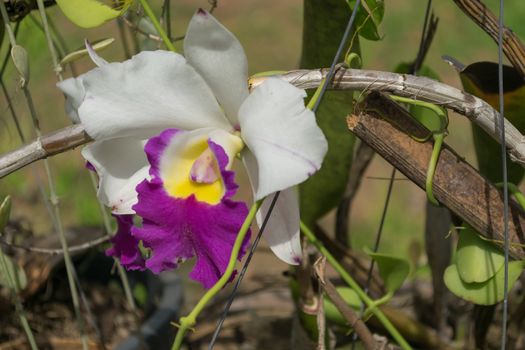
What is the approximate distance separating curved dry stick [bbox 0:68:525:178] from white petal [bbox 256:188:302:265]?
100 millimetres

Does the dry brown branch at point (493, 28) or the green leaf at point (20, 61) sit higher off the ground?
the green leaf at point (20, 61)

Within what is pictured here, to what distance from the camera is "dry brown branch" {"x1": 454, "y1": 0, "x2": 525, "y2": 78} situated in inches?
27.8

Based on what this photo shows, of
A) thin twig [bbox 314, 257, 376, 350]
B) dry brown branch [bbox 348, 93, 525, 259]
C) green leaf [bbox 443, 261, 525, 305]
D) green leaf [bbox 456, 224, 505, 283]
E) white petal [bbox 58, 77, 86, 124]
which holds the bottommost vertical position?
thin twig [bbox 314, 257, 376, 350]

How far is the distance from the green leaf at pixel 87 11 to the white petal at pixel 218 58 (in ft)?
0.42

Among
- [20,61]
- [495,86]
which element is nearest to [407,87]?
[495,86]

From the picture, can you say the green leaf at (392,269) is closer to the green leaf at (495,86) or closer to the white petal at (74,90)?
the green leaf at (495,86)

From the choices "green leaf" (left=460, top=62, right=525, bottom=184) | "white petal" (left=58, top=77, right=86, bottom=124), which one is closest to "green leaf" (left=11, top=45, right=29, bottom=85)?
"white petal" (left=58, top=77, right=86, bottom=124)

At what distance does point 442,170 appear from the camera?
2.34 ft

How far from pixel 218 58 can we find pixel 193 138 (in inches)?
2.8

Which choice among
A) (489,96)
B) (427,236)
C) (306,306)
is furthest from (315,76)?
(427,236)

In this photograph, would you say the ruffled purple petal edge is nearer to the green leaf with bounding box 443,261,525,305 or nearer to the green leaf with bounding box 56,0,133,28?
the green leaf with bounding box 56,0,133,28

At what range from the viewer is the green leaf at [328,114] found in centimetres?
81

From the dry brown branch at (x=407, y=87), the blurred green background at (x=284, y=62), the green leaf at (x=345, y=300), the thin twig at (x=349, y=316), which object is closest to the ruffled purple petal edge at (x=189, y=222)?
the dry brown branch at (x=407, y=87)

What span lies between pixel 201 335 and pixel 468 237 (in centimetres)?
65
